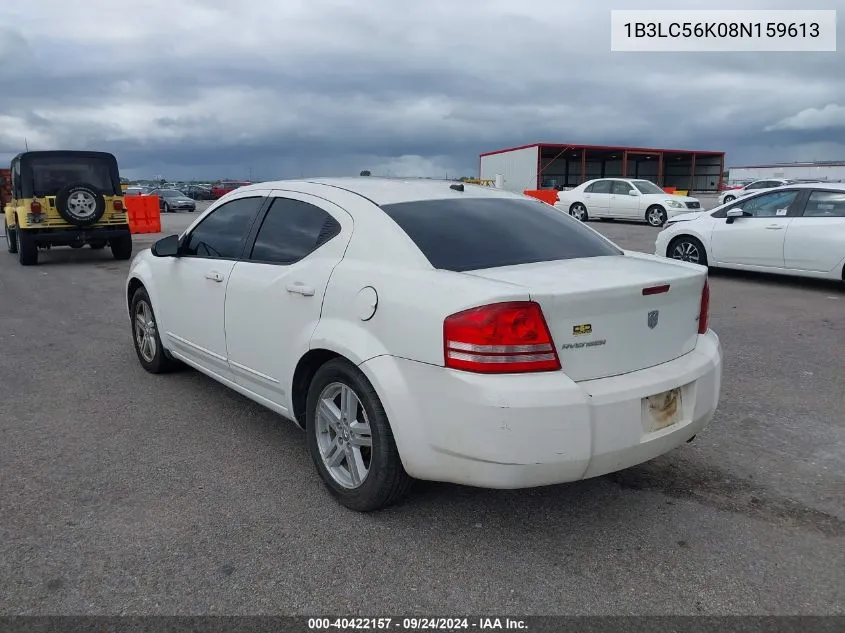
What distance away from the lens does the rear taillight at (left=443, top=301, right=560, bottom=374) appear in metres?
2.75

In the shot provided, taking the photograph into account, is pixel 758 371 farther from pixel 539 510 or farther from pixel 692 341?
pixel 539 510

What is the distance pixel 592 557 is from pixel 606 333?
95 cm

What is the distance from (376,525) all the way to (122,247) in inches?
507

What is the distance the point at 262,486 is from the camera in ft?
11.9

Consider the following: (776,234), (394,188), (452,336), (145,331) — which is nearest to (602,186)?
(776,234)

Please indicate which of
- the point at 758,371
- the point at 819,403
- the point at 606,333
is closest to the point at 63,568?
the point at 606,333

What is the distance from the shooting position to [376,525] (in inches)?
126

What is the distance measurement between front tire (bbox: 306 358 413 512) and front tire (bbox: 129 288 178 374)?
2.40 metres

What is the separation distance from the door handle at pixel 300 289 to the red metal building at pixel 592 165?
39528 millimetres

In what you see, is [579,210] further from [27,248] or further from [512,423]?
[512,423]

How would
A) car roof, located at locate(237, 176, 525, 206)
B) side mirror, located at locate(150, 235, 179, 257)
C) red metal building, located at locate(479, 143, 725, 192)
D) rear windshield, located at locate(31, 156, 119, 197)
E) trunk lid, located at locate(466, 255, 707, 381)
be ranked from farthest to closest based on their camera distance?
red metal building, located at locate(479, 143, 725, 192) < rear windshield, located at locate(31, 156, 119, 197) < side mirror, located at locate(150, 235, 179, 257) < car roof, located at locate(237, 176, 525, 206) < trunk lid, located at locate(466, 255, 707, 381)

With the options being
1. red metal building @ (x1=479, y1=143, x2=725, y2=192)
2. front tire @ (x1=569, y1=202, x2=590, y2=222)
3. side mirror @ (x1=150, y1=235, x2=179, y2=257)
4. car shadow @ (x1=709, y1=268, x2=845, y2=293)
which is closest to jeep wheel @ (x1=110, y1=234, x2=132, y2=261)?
side mirror @ (x1=150, y1=235, x2=179, y2=257)

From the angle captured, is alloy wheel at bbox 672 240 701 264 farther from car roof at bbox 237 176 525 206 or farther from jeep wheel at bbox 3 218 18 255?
jeep wheel at bbox 3 218 18 255

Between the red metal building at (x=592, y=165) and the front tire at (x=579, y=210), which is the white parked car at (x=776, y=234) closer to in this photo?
the front tire at (x=579, y=210)
